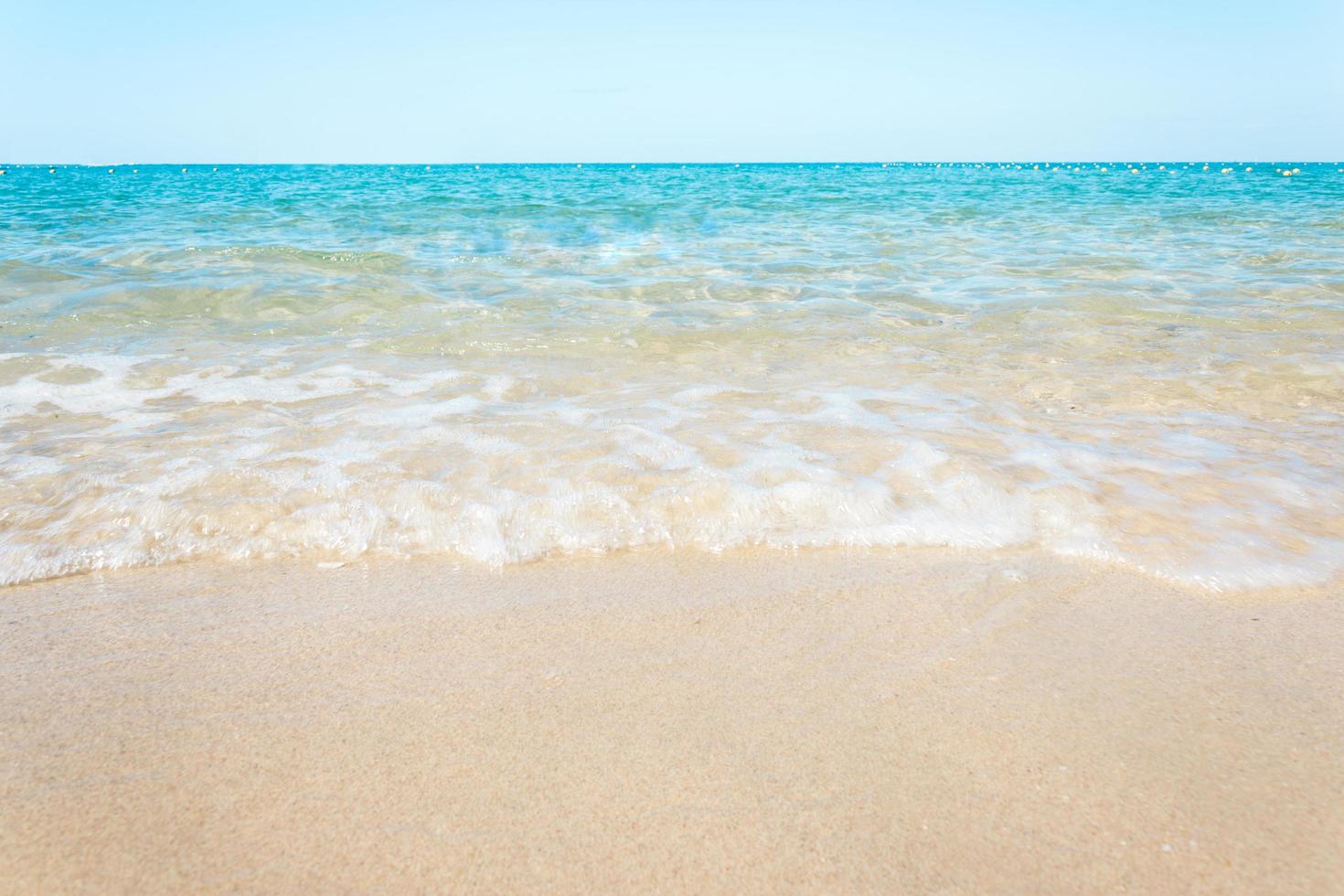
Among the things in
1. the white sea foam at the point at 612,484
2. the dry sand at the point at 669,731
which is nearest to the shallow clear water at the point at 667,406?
the white sea foam at the point at 612,484

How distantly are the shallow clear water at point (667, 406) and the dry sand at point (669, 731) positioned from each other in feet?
0.88

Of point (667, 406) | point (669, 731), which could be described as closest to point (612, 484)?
point (667, 406)

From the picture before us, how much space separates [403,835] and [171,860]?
1.11 feet

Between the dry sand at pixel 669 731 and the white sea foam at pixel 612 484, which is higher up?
the white sea foam at pixel 612 484

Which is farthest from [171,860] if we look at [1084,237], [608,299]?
[1084,237]

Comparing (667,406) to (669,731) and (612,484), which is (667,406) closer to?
(612,484)

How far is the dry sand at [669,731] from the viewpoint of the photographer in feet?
3.99

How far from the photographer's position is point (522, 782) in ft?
4.52

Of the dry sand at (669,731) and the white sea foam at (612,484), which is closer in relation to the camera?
the dry sand at (669,731)

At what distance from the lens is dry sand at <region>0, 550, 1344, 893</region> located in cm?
122

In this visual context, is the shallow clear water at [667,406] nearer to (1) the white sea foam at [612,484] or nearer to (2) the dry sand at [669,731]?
(1) the white sea foam at [612,484]

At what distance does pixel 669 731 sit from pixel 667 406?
2.12 metres

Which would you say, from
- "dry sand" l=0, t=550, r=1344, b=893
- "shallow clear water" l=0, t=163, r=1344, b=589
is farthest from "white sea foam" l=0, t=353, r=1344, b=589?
"dry sand" l=0, t=550, r=1344, b=893

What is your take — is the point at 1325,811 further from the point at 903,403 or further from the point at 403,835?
the point at 903,403
